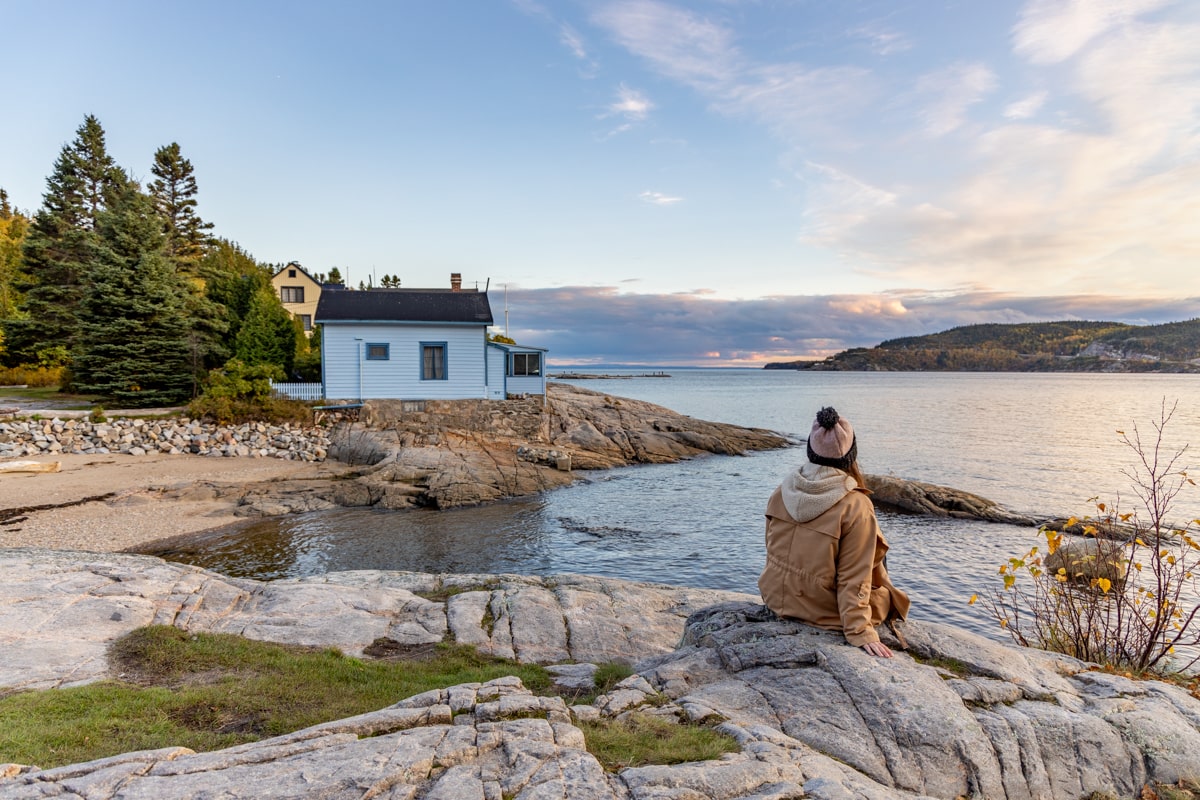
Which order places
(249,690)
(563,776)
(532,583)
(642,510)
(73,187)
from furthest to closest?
(73,187), (642,510), (532,583), (249,690), (563,776)

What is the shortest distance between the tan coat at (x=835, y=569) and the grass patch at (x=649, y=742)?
5.06 ft

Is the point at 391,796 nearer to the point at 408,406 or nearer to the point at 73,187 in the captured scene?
the point at 408,406

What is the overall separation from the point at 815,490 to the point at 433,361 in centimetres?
2715

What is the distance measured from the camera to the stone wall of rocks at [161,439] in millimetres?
22406

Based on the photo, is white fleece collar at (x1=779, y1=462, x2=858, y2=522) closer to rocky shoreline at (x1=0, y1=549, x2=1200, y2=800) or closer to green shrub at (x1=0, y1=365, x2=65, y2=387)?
rocky shoreline at (x1=0, y1=549, x2=1200, y2=800)

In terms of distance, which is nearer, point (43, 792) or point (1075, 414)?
point (43, 792)

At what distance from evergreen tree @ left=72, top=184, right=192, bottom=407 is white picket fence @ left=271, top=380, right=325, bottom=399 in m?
5.16

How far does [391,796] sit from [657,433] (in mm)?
31526

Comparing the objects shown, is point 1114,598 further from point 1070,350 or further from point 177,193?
point 1070,350

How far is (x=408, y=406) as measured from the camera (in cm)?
2922

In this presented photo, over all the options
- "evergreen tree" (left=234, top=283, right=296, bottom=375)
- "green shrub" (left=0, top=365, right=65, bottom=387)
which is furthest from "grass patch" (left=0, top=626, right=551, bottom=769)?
"green shrub" (left=0, top=365, right=65, bottom=387)

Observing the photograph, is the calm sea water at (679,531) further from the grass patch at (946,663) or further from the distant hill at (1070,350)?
the distant hill at (1070,350)

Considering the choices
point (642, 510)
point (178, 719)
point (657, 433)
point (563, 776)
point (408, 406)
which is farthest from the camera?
point (657, 433)

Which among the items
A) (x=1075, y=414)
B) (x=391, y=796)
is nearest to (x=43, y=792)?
(x=391, y=796)
